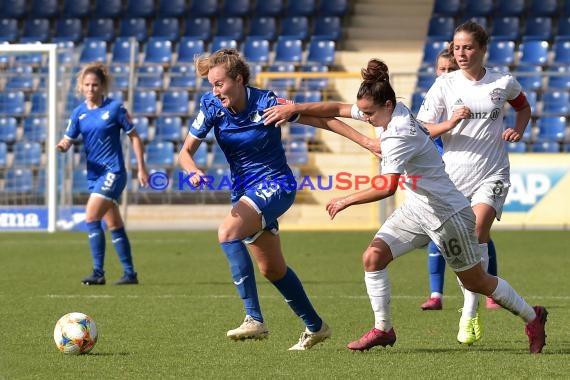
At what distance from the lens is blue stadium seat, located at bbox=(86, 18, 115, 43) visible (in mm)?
25922

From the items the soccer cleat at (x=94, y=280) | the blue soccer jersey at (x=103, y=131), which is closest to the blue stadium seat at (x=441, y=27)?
the blue soccer jersey at (x=103, y=131)

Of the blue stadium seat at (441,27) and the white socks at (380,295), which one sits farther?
the blue stadium seat at (441,27)

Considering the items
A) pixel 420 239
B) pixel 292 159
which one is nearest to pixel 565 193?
pixel 292 159

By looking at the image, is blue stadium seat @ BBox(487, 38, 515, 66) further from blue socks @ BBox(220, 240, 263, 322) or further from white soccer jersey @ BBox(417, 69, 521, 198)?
blue socks @ BBox(220, 240, 263, 322)

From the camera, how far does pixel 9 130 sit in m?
20.9

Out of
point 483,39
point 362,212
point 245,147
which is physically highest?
point 483,39

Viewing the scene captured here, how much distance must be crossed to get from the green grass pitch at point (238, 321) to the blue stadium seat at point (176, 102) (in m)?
7.04

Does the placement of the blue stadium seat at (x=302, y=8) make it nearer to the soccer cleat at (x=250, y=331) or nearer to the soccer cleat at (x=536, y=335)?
the soccer cleat at (x=250, y=331)

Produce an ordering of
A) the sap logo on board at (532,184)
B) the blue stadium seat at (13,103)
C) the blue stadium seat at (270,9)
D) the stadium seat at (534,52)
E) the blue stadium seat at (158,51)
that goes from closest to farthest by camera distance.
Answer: the sap logo on board at (532,184) → the blue stadium seat at (13,103) → the stadium seat at (534,52) → the blue stadium seat at (158,51) → the blue stadium seat at (270,9)

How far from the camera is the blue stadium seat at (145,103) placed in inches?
883

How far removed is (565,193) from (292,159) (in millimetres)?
4600

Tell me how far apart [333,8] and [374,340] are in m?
A: 20.0

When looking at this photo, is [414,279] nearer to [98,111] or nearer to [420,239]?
[98,111]

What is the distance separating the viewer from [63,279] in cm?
1200
